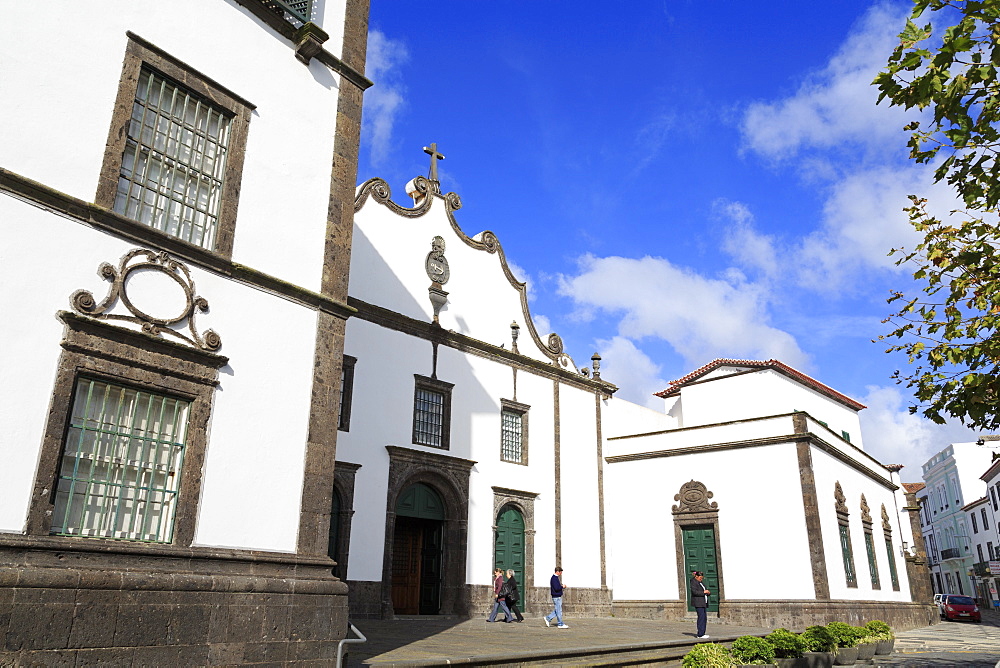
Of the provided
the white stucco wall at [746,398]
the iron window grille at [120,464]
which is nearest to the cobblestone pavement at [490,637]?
the iron window grille at [120,464]

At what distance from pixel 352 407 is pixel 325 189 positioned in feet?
23.8

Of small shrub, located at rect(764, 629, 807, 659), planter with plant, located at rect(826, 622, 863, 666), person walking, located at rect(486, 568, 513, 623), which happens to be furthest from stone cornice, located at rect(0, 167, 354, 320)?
planter with plant, located at rect(826, 622, 863, 666)

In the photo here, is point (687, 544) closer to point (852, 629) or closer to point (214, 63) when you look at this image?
point (852, 629)

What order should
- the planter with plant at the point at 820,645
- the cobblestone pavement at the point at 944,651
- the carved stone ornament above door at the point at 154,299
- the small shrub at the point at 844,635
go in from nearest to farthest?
the carved stone ornament above door at the point at 154,299 → the planter with plant at the point at 820,645 → the cobblestone pavement at the point at 944,651 → the small shrub at the point at 844,635

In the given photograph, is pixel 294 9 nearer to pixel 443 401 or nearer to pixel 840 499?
→ pixel 443 401

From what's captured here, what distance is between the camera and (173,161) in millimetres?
8492

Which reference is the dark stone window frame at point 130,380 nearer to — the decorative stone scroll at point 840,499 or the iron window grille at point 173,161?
the iron window grille at point 173,161

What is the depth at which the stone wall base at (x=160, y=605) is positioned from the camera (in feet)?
20.3

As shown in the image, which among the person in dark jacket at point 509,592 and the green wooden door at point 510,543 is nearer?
the person in dark jacket at point 509,592

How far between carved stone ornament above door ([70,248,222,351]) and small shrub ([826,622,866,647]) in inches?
484

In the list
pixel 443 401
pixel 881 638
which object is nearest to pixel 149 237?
pixel 443 401

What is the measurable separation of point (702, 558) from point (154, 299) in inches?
672

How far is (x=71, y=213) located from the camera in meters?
7.28

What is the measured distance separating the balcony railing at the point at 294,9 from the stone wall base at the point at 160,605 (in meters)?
6.83
